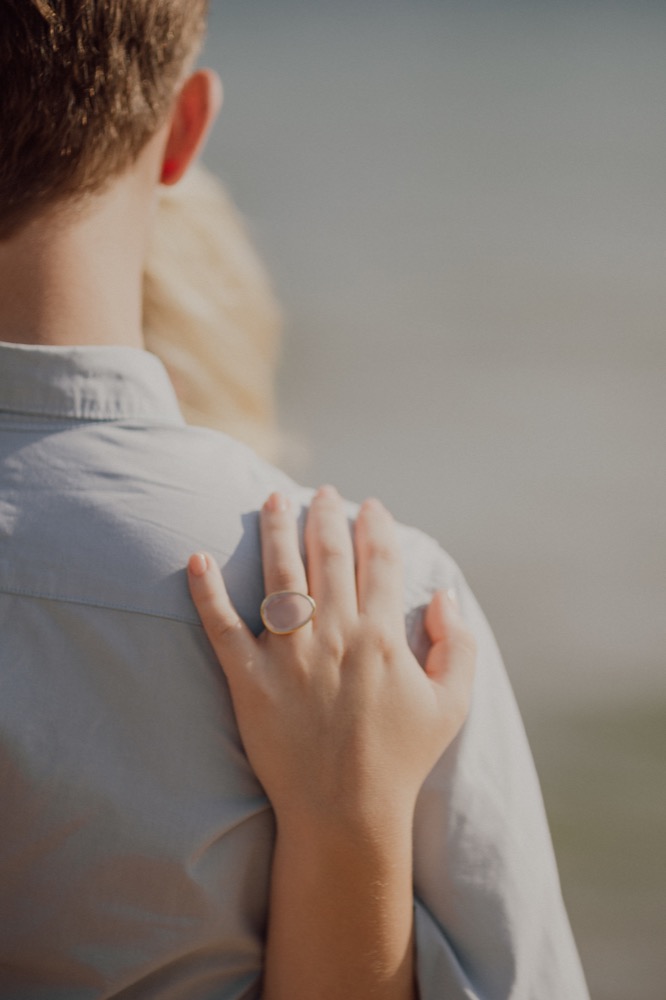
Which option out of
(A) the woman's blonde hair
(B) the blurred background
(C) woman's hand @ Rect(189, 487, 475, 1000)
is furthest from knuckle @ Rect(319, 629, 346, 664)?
(B) the blurred background

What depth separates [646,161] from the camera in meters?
9.91

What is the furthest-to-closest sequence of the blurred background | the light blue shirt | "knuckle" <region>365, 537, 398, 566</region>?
the blurred background, "knuckle" <region>365, 537, 398, 566</region>, the light blue shirt

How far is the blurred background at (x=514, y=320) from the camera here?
5.34 m

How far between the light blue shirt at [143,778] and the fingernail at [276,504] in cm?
2

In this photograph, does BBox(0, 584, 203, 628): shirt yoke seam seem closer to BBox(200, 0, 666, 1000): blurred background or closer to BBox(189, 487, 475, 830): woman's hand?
BBox(189, 487, 475, 830): woman's hand

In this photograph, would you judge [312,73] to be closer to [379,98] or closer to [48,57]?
[379,98]

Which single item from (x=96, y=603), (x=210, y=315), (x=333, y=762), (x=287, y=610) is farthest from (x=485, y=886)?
(x=210, y=315)

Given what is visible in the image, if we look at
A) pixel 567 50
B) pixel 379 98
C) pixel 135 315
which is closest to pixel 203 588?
pixel 135 315

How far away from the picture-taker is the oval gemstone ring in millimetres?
926

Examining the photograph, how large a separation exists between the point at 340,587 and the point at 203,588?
0.13 metres

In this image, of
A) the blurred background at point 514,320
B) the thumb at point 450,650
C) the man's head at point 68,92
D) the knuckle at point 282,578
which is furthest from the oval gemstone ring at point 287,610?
the blurred background at point 514,320

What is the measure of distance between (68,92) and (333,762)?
0.55 metres

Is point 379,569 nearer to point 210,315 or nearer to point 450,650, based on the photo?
point 450,650

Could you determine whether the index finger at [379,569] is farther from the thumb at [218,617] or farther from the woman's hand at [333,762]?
the thumb at [218,617]
